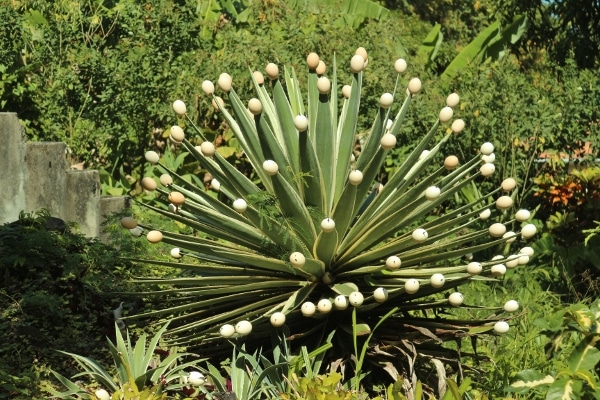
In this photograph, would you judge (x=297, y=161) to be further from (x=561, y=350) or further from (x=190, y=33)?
(x=190, y=33)

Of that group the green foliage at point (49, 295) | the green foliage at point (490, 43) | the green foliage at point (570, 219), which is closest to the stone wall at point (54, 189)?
the green foliage at point (49, 295)

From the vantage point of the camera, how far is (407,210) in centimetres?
494

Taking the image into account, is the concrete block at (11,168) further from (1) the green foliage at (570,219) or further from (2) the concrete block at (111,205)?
(1) the green foliage at (570,219)

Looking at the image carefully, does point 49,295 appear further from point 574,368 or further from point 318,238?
point 574,368

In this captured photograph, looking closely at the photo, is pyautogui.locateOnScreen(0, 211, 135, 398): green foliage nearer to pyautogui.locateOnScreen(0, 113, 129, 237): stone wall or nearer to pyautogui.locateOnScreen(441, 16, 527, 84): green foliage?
pyautogui.locateOnScreen(0, 113, 129, 237): stone wall

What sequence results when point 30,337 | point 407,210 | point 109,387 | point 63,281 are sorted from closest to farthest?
1. point 109,387
2. point 407,210
3. point 30,337
4. point 63,281

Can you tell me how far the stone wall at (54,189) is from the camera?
7.68m

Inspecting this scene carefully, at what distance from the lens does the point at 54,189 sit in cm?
777

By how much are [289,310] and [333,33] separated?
6102 millimetres

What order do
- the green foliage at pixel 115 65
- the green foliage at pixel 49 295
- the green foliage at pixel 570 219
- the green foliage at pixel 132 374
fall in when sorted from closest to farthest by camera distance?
the green foliage at pixel 132 374 → the green foliage at pixel 49 295 → the green foliage at pixel 570 219 → the green foliage at pixel 115 65

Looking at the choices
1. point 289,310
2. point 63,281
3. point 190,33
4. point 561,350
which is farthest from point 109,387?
point 190,33

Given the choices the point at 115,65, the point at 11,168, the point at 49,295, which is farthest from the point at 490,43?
the point at 49,295

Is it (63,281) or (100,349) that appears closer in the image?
(100,349)

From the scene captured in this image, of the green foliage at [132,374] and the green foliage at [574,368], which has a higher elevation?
the green foliage at [574,368]
